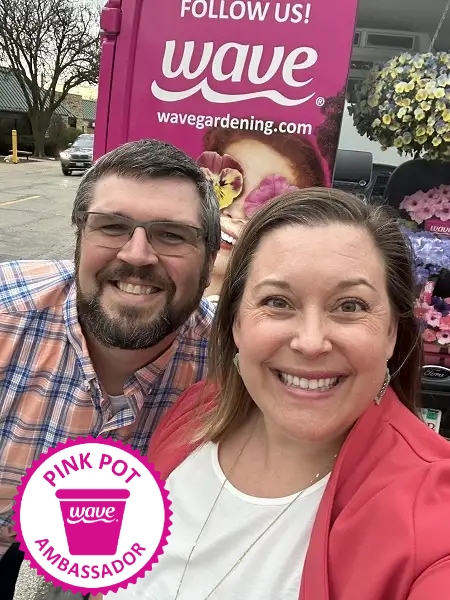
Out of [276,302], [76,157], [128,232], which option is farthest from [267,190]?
[76,157]

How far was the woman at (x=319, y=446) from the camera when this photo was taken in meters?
0.91

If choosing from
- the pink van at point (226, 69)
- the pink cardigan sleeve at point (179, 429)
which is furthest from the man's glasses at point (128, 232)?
the pink van at point (226, 69)

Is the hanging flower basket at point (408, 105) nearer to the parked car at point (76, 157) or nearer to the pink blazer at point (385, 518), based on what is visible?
the pink blazer at point (385, 518)

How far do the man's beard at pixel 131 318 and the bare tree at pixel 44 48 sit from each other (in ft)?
87.2

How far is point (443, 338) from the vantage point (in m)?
2.31

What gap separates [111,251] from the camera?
5.00 feet

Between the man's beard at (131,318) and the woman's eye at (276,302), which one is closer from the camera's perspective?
the woman's eye at (276,302)

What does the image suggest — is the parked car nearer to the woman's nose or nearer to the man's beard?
the man's beard

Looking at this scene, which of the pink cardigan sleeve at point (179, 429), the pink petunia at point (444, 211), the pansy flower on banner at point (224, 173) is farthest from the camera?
the pansy flower on banner at point (224, 173)

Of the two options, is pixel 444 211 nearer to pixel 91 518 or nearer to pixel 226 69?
pixel 226 69

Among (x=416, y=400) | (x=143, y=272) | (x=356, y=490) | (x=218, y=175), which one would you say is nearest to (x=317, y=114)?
(x=218, y=175)

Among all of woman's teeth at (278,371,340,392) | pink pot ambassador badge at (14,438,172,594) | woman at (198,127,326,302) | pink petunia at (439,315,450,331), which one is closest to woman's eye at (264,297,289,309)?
woman's teeth at (278,371,340,392)

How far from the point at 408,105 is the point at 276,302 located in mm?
1418

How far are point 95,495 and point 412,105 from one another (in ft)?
5.88
